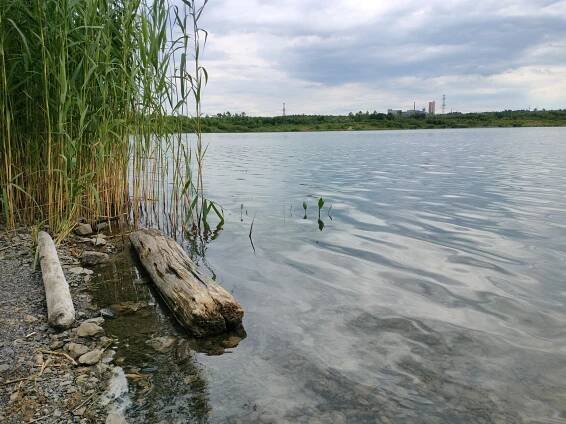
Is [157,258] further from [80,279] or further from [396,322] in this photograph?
[396,322]

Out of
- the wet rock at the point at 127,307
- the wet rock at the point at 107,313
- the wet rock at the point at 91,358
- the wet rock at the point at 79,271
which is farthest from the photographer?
the wet rock at the point at 79,271

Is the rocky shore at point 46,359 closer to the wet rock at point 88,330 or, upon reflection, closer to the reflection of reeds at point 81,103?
the wet rock at point 88,330

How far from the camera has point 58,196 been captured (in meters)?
6.88

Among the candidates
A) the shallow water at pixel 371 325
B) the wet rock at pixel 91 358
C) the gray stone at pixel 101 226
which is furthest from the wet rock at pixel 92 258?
the wet rock at pixel 91 358

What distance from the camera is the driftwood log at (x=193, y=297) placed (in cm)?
453

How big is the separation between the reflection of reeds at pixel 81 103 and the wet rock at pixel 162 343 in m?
2.96

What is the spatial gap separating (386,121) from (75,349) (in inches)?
4111

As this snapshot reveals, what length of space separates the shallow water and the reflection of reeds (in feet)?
5.28

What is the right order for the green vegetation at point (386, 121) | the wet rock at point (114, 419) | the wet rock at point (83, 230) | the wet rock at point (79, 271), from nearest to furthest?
the wet rock at point (114, 419) < the wet rock at point (79, 271) < the wet rock at point (83, 230) < the green vegetation at point (386, 121)

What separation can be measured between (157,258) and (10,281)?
170cm

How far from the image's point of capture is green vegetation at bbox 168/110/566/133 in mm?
97188

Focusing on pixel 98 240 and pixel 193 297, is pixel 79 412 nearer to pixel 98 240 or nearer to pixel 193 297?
pixel 193 297

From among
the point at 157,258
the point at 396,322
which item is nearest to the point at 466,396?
the point at 396,322

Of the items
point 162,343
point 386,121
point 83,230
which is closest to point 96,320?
point 162,343
